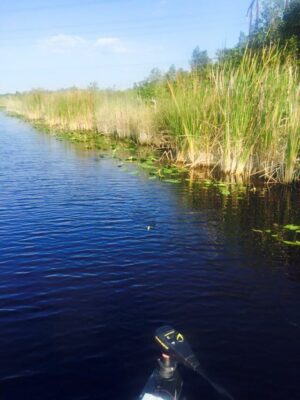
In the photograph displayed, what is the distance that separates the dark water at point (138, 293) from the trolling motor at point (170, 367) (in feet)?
3.01

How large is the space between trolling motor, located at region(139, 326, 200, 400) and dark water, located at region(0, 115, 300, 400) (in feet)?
3.01

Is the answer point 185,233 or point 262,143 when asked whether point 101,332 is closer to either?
point 185,233

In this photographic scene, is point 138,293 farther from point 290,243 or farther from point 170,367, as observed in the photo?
point 290,243

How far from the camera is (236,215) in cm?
1173

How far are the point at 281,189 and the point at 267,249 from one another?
237 inches

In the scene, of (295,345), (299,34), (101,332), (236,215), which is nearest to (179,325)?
(101,332)

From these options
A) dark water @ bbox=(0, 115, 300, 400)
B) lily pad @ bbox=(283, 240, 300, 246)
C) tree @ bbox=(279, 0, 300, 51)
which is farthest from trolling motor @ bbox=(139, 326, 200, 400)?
tree @ bbox=(279, 0, 300, 51)

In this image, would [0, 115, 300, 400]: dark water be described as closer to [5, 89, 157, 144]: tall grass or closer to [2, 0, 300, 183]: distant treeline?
[2, 0, 300, 183]: distant treeline

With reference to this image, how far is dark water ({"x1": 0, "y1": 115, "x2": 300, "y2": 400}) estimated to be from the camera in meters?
4.92

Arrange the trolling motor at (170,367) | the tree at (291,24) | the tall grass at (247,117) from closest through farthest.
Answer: the trolling motor at (170,367), the tall grass at (247,117), the tree at (291,24)

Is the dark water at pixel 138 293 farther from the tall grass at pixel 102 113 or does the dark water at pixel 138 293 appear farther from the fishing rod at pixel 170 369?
the tall grass at pixel 102 113

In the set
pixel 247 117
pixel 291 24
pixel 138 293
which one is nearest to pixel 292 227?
pixel 138 293

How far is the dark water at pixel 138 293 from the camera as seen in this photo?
492 centimetres

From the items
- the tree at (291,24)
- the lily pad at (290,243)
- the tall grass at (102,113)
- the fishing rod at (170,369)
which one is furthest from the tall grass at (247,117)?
the tree at (291,24)
